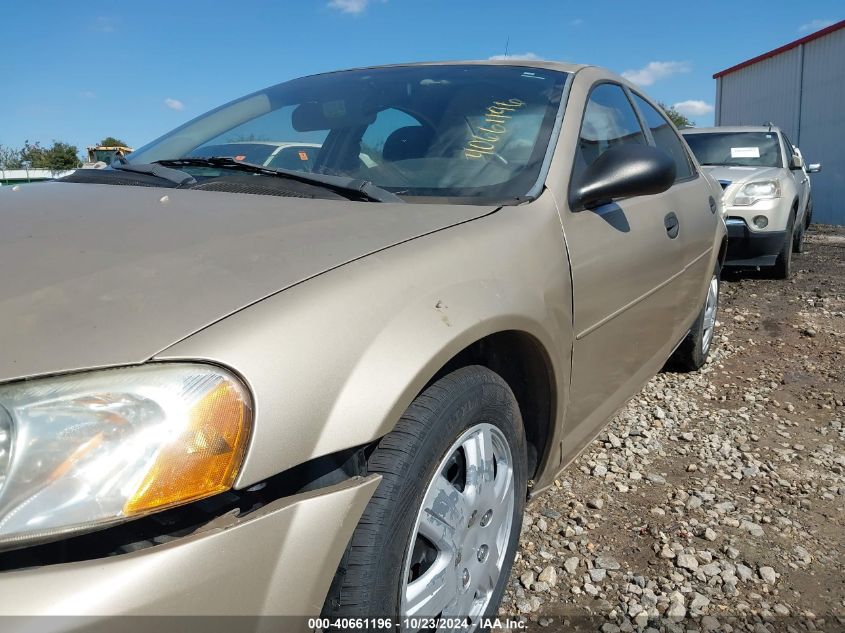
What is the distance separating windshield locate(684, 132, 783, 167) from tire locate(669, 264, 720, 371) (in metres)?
3.83

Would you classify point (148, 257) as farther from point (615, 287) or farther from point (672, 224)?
point (672, 224)

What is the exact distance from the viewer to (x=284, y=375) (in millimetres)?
1107

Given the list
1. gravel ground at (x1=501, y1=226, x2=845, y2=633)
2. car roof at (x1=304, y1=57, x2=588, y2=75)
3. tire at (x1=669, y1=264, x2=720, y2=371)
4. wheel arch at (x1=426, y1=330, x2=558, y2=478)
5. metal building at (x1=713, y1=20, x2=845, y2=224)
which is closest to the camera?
wheel arch at (x1=426, y1=330, x2=558, y2=478)

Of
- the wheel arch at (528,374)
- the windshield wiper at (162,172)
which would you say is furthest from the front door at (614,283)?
the windshield wiper at (162,172)

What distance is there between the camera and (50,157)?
31.7m

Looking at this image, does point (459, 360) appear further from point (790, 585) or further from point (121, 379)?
point (790, 585)

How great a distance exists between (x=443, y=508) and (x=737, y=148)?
7236 millimetres

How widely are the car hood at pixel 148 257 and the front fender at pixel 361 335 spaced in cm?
5

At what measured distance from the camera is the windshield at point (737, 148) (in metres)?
7.34

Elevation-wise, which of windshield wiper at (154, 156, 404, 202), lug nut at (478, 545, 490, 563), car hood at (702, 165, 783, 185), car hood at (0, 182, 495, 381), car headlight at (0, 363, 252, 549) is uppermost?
windshield wiper at (154, 156, 404, 202)

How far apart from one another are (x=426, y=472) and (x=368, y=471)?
138 mm

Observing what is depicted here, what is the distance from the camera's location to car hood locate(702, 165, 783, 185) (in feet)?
21.5

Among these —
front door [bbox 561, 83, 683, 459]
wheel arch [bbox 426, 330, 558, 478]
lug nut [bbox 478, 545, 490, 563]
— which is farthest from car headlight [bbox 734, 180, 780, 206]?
lug nut [bbox 478, 545, 490, 563]

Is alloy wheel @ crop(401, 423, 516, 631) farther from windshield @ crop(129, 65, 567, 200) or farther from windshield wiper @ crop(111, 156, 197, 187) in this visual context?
windshield wiper @ crop(111, 156, 197, 187)
